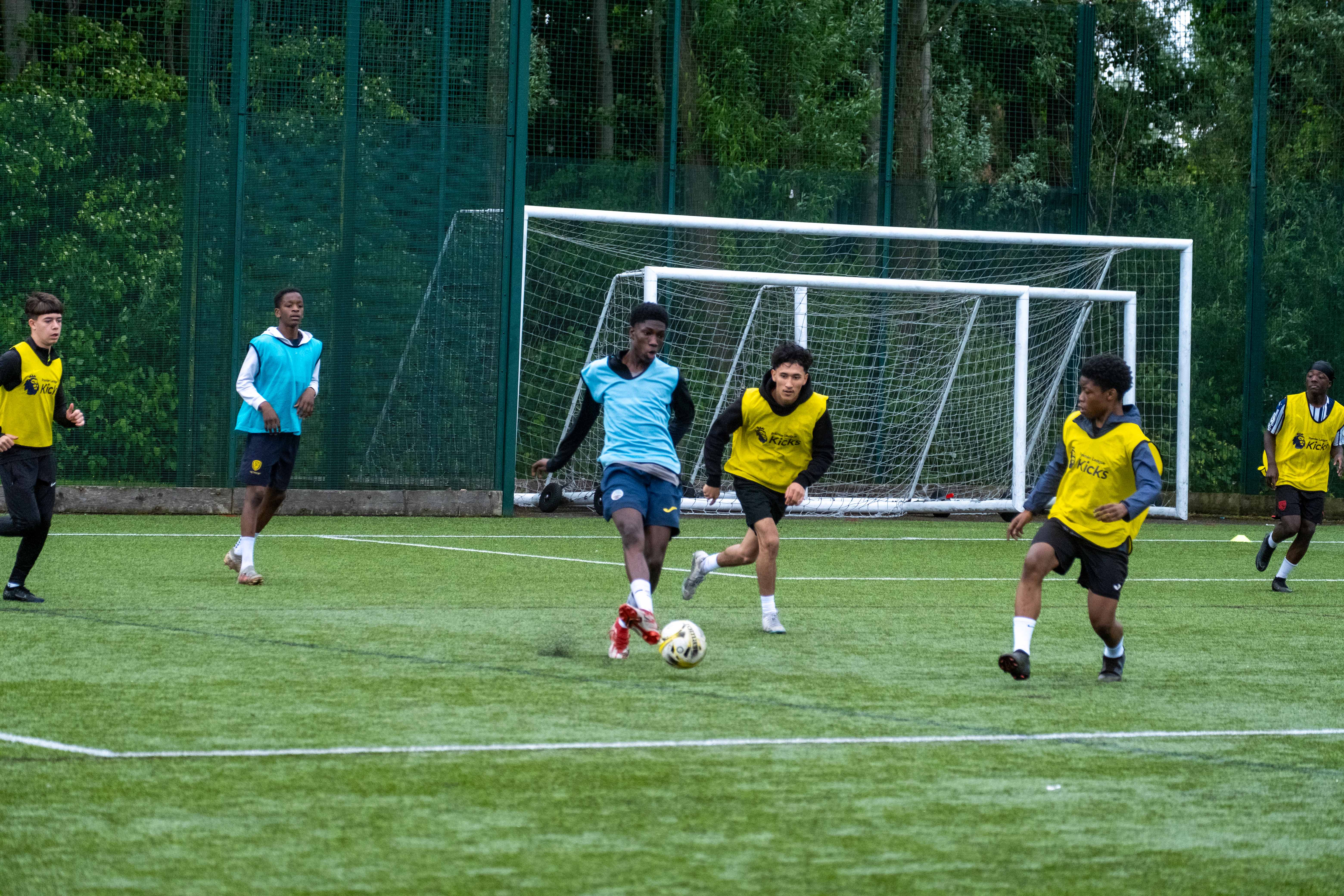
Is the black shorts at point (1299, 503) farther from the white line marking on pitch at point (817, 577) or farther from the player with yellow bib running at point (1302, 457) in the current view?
the white line marking on pitch at point (817, 577)

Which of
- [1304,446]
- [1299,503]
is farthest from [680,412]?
[1304,446]

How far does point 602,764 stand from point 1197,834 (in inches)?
73.9

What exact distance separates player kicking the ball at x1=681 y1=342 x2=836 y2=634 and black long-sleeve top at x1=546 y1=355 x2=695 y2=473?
0.63 m

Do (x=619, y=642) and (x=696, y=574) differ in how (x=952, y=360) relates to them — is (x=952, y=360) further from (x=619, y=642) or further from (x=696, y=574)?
(x=619, y=642)

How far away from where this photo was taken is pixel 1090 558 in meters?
8.27

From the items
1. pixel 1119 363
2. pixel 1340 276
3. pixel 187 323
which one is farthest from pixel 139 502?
pixel 1340 276

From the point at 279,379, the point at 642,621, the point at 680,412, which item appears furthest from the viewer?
the point at 279,379

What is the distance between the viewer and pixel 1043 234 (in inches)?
882

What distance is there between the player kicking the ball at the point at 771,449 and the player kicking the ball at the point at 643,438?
2.42ft

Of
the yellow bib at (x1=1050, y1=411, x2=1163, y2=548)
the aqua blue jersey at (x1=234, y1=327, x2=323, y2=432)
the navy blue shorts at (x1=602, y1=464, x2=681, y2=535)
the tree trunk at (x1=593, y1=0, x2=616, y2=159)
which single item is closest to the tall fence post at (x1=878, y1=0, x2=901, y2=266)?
the tree trunk at (x1=593, y1=0, x2=616, y2=159)

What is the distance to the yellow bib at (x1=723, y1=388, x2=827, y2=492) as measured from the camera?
10055 mm

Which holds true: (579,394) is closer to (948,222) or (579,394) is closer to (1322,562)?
(948,222)

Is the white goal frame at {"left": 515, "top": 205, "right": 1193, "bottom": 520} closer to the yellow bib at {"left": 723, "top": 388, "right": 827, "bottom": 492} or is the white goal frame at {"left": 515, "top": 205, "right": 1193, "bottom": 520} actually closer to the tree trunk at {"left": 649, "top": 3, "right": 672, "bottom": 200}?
the tree trunk at {"left": 649, "top": 3, "right": 672, "bottom": 200}

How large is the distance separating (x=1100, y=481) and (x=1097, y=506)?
4.5 inches
